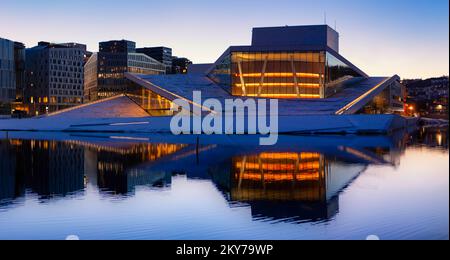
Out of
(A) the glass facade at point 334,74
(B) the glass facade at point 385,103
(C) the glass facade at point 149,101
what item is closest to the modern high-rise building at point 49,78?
(C) the glass facade at point 149,101

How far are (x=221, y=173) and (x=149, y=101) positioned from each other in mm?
43928

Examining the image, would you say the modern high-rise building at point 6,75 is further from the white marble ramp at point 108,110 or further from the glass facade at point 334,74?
the glass facade at point 334,74

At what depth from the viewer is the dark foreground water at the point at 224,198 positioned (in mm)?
10961

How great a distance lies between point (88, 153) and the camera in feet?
95.8

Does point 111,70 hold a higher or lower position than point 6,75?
higher

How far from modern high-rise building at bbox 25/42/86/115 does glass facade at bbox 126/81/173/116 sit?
3254 inches

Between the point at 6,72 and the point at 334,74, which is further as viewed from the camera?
the point at 6,72

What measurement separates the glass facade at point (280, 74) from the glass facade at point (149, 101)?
7.54 m

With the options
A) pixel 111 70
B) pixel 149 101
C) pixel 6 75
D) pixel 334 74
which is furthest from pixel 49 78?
pixel 334 74

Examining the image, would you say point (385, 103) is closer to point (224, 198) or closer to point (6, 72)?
point (224, 198)

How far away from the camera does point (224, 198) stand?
584 inches

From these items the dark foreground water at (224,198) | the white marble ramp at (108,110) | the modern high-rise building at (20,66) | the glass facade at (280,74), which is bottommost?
the dark foreground water at (224,198)
